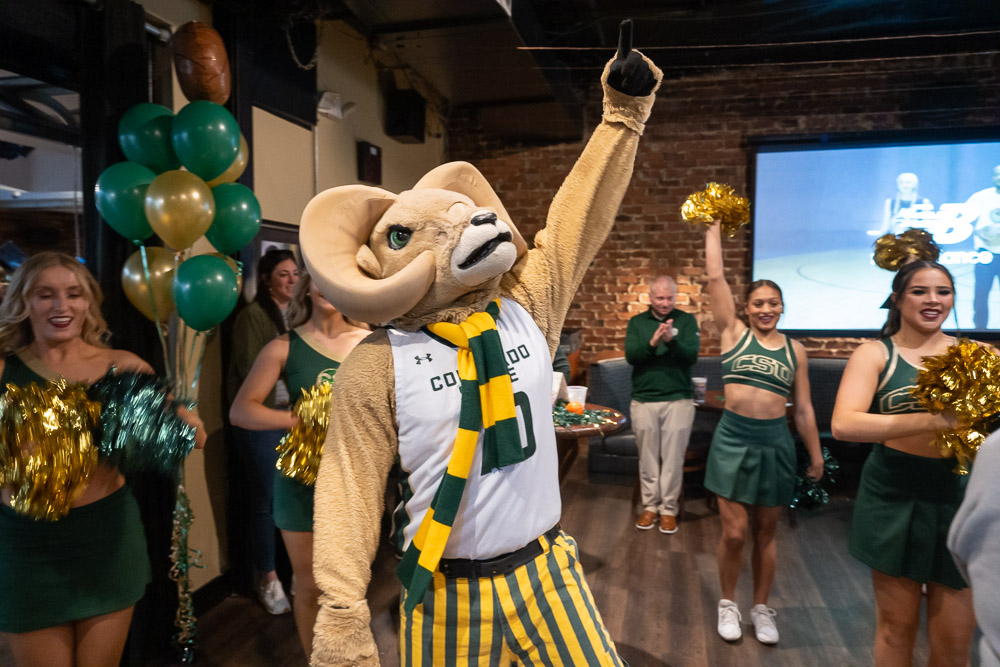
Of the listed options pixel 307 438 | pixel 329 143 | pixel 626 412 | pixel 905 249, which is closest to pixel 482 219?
pixel 307 438

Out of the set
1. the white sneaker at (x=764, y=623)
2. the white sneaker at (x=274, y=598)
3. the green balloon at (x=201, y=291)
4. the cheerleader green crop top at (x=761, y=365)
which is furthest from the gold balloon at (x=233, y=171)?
the white sneaker at (x=764, y=623)

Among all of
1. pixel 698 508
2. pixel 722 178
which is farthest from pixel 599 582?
pixel 722 178

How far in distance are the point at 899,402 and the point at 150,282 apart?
2.61 metres

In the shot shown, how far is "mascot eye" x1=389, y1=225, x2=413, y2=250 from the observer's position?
1.32m

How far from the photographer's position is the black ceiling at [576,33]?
341 cm

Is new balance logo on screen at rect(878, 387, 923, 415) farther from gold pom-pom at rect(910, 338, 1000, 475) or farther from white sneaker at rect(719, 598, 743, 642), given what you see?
white sneaker at rect(719, 598, 743, 642)

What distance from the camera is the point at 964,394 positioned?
1.68 meters

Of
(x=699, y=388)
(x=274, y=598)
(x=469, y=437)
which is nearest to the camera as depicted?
(x=469, y=437)

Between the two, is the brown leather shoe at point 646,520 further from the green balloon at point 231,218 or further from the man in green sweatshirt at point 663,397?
the green balloon at point 231,218

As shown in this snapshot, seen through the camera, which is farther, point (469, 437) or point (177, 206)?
point (177, 206)

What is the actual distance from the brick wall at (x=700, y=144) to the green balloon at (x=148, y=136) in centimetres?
386

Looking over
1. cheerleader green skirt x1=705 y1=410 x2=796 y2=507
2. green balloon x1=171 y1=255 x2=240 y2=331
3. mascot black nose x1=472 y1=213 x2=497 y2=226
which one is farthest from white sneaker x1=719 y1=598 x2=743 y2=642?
green balloon x1=171 y1=255 x2=240 y2=331

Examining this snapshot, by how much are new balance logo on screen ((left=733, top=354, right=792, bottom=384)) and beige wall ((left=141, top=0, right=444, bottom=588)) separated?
8.07 feet

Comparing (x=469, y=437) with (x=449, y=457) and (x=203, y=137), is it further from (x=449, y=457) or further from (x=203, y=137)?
(x=203, y=137)
